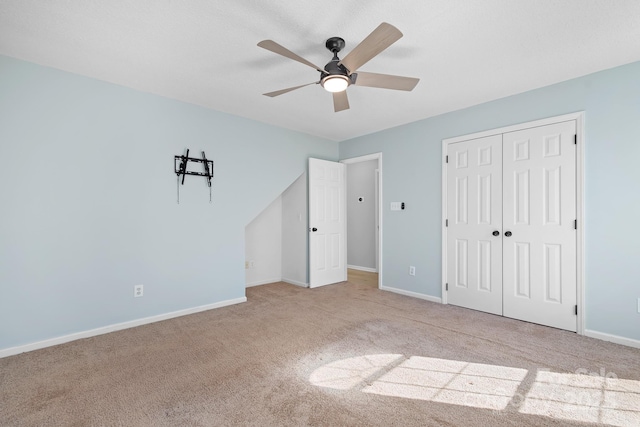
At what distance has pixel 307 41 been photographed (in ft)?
7.42

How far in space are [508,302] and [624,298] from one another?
94 cm

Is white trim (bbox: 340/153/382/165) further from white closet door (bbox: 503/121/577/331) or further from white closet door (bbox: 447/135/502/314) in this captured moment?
white closet door (bbox: 503/121/577/331)

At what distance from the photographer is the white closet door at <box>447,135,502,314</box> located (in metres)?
3.46

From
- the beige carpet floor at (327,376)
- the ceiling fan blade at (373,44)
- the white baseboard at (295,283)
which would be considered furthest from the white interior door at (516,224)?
the ceiling fan blade at (373,44)

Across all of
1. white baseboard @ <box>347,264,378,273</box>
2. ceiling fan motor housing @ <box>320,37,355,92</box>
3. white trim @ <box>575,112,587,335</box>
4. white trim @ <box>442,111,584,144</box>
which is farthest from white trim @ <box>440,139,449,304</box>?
white baseboard @ <box>347,264,378,273</box>

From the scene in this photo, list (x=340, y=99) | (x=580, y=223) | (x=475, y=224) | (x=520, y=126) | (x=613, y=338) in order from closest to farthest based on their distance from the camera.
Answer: (x=340, y=99) → (x=613, y=338) → (x=580, y=223) → (x=520, y=126) → (x=475, y=224)

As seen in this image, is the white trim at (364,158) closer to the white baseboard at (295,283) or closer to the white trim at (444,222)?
the white trim at (444,222)

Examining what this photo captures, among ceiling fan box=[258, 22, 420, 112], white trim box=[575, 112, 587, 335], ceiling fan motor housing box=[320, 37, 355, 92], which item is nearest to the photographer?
ceiling fan box=[258, 22, 420, 112]

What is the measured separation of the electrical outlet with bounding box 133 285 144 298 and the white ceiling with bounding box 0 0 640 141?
2057 mm

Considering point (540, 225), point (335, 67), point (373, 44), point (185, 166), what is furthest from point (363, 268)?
Answer: point (373, 44)

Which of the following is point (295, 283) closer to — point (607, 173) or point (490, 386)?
point (490, 386)

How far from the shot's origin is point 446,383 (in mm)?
2068

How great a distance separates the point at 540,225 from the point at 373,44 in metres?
2.60

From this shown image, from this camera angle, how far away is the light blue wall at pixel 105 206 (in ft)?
8.32
